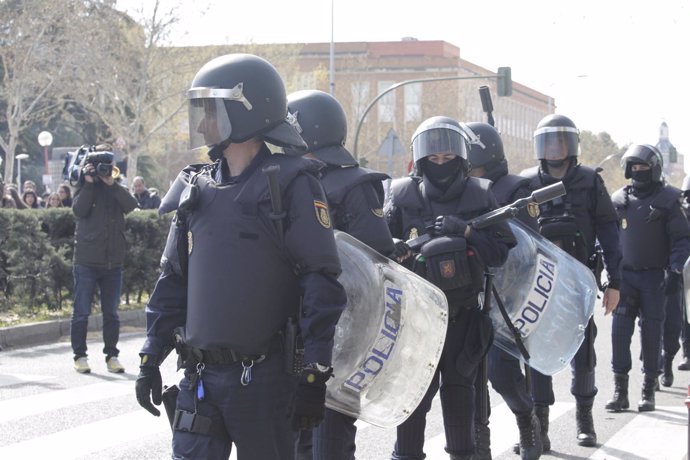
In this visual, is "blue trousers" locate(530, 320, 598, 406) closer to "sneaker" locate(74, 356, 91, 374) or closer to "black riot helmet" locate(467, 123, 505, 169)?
"black riot helmet" locate(467, 123, 505, 169)

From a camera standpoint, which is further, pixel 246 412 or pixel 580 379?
pixel 580 379

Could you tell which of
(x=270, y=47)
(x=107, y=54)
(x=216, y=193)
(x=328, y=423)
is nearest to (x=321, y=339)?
(x=216, y=193)

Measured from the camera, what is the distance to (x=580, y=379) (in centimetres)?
731

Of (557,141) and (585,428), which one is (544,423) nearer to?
(585,428)

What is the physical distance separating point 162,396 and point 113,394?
521 centimetres

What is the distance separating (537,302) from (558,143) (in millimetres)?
1545

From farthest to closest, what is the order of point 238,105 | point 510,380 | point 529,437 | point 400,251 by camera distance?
1. point 529,437
2. point 510,380
3. point 400,251
4. point 238,105

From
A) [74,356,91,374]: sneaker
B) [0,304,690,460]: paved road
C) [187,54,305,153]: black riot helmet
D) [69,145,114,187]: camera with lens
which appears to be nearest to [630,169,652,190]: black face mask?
[0,304,690,460]: paved road

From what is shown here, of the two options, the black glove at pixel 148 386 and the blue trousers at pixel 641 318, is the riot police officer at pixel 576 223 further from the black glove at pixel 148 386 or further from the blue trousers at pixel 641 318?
the black glove at pixel 148 386

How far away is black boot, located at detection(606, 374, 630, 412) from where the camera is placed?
8.62 m

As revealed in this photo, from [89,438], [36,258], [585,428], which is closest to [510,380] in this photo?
[585,428]

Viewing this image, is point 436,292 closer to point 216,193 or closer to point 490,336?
point 490,336

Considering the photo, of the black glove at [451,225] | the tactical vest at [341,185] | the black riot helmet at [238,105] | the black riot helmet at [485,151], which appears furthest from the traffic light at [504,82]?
the black riot helmet at [238,105]

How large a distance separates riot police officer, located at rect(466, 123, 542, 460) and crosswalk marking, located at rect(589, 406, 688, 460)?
1.76 feet
